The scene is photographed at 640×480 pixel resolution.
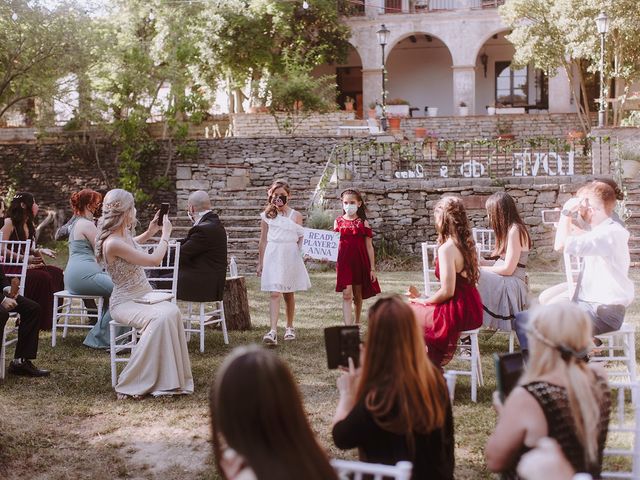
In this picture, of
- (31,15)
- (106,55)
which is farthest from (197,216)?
(106,55)

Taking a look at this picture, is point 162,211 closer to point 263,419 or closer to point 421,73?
point 263,419

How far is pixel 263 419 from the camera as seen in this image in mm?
2082

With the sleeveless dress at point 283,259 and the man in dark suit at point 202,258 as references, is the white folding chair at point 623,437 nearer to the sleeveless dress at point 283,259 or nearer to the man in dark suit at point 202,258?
the sleeveless dress at point 283,259

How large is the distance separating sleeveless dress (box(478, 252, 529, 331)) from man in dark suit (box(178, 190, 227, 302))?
8.45ft

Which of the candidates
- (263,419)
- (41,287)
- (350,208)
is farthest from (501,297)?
(41,287)

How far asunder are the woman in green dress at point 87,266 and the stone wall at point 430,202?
24.6 ft

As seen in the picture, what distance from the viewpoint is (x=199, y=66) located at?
2194cm

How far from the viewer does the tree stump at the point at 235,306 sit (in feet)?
27.3

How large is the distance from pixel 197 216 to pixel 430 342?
3.14m

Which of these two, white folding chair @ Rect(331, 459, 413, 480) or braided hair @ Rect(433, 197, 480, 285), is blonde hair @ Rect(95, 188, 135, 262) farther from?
white folding chair @ Rect(331, 459, 413, 480)

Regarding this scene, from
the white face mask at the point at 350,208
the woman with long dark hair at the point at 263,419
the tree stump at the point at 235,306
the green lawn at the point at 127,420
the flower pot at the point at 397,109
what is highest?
the flower pot at the point at 397,109

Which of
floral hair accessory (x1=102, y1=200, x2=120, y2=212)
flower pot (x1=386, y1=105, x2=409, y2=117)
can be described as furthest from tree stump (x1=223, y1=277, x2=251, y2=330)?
flower pot (x1=386, y1=105, x2=409, y2=117)

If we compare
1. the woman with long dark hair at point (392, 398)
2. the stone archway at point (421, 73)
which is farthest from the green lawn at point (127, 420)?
the stone archway at point (421, 73)

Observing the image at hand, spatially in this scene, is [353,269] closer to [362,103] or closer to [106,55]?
[106,55]
